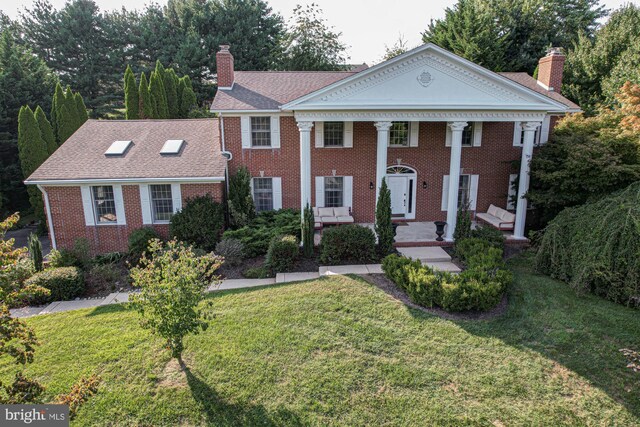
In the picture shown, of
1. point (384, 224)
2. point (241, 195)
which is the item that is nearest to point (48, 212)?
point (241, 195)

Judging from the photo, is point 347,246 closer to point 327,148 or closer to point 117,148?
point 327,148

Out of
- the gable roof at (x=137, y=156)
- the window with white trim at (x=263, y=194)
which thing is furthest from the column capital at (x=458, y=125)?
the gable roof at (x=137, y=156)

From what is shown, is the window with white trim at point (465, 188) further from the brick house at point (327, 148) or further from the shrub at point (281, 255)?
the shrub at point (281, 255)

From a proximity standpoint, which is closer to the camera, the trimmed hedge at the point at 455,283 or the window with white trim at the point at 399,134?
the trimmed hedge at the point at 455,283

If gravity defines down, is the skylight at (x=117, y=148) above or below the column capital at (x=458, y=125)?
below

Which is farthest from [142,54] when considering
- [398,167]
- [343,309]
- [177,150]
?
[343,309]

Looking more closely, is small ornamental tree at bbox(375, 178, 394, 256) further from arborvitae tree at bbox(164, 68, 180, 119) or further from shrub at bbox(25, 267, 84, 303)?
arborvitae tree at bbox(164, 68, 180, 119)

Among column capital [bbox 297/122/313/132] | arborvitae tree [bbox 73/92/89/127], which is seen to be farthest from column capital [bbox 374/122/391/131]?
arborvitae tree [bbox 73/92/89/127]
